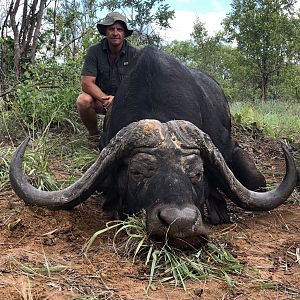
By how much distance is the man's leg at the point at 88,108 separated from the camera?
6.48 m

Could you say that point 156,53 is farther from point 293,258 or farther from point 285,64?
point 285,64

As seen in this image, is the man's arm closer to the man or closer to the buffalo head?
the man

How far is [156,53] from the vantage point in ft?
16.7

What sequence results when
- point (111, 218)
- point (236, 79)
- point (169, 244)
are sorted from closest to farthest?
point (169, 244) → point (111, 218) → point (236, 79)

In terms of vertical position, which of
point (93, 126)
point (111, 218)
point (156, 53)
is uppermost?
point (156, 53)

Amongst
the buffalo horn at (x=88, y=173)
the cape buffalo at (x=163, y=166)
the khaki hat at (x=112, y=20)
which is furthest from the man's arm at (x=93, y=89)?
the buffalo horn at (x=88, y=173)

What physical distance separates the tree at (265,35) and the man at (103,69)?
1191 centimetres

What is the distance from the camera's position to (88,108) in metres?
6.50

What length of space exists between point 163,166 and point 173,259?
750 millimetres

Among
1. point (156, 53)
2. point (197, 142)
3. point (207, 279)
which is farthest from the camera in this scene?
point (156, 53)

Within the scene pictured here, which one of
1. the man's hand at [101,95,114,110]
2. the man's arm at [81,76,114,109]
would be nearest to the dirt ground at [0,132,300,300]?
the man's hand at [101,95,114,110]

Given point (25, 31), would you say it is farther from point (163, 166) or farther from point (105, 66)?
point (163, 166)

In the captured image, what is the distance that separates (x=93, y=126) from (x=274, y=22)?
12.9 meters

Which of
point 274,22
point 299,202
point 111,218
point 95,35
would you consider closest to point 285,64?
point 274,22
